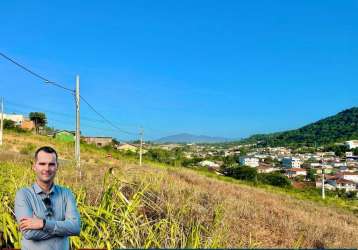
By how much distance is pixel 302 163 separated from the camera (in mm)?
125312

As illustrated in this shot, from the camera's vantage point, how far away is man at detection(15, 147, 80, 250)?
3.12 metres

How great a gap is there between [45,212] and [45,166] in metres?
0.33

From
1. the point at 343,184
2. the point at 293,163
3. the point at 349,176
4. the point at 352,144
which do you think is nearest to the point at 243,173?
the point at 343,184

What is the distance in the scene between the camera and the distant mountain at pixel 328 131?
515ft

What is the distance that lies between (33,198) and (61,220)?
0.25 metres

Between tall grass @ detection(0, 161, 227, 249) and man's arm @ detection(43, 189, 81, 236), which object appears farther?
tall grass @ detection(0, 161, 227, 249)

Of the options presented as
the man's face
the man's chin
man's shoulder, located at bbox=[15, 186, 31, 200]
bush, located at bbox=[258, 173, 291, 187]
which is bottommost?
bush, located at bbox=[258, 173, 291, 187]

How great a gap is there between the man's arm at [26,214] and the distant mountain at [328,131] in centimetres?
15324

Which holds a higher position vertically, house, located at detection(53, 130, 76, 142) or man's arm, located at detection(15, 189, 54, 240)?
house, located at detection(53, 130, 76, 142)

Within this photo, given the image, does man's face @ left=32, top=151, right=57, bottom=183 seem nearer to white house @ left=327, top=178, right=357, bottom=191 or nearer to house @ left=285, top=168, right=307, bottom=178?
white house @ left=327, top=178, right=357, bottom=191

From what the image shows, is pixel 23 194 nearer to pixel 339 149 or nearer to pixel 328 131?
pixel 339 149

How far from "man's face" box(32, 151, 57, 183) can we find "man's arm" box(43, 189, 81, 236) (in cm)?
23

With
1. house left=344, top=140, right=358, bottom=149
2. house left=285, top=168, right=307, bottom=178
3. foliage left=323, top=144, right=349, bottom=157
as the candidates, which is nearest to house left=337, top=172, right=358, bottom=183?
house left=285, top=168, right=307, bottom=178

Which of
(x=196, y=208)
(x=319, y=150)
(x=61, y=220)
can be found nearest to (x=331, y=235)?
(x=196, y=208)
